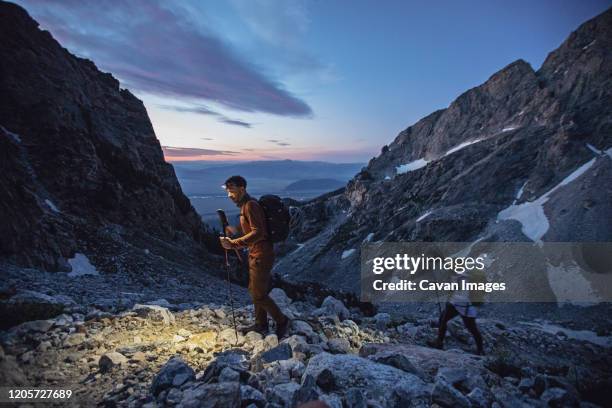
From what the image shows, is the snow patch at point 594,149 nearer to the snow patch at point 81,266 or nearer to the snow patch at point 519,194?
the snow patch at point 519,194

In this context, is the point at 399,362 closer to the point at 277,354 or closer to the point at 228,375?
the point at 277,354

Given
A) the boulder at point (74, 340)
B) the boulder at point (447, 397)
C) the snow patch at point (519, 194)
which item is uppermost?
the snow patch at point (519, 194)

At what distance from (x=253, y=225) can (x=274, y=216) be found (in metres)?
0.47

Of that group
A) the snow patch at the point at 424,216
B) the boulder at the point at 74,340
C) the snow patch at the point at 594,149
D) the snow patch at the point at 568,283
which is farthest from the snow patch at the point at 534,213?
the boulder at the point at 74,340

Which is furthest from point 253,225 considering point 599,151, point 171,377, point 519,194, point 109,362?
point 599,151

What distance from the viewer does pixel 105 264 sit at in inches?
907

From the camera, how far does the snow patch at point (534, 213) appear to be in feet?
148

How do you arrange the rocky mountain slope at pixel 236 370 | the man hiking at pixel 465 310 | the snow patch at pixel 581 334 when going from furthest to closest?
the snow patch at pixel 581 334, the man hiking at pixel 465 310, the rocky mountain slope at pixel 236 370

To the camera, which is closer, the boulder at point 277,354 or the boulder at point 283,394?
the boulder at point 283,394

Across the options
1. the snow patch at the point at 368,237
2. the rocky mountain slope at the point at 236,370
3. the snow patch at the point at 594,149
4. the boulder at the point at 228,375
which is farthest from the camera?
the snow patch at the point at 368,237

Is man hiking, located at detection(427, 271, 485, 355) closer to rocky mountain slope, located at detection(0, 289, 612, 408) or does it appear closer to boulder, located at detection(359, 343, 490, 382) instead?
rocky mountain slope, located at detection(0, 289, 612, 408)

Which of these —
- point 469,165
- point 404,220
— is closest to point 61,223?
point 404,220

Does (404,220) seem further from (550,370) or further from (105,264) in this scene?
(550,370)

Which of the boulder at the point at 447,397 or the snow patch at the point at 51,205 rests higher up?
the snow patch at the point at 51,205
